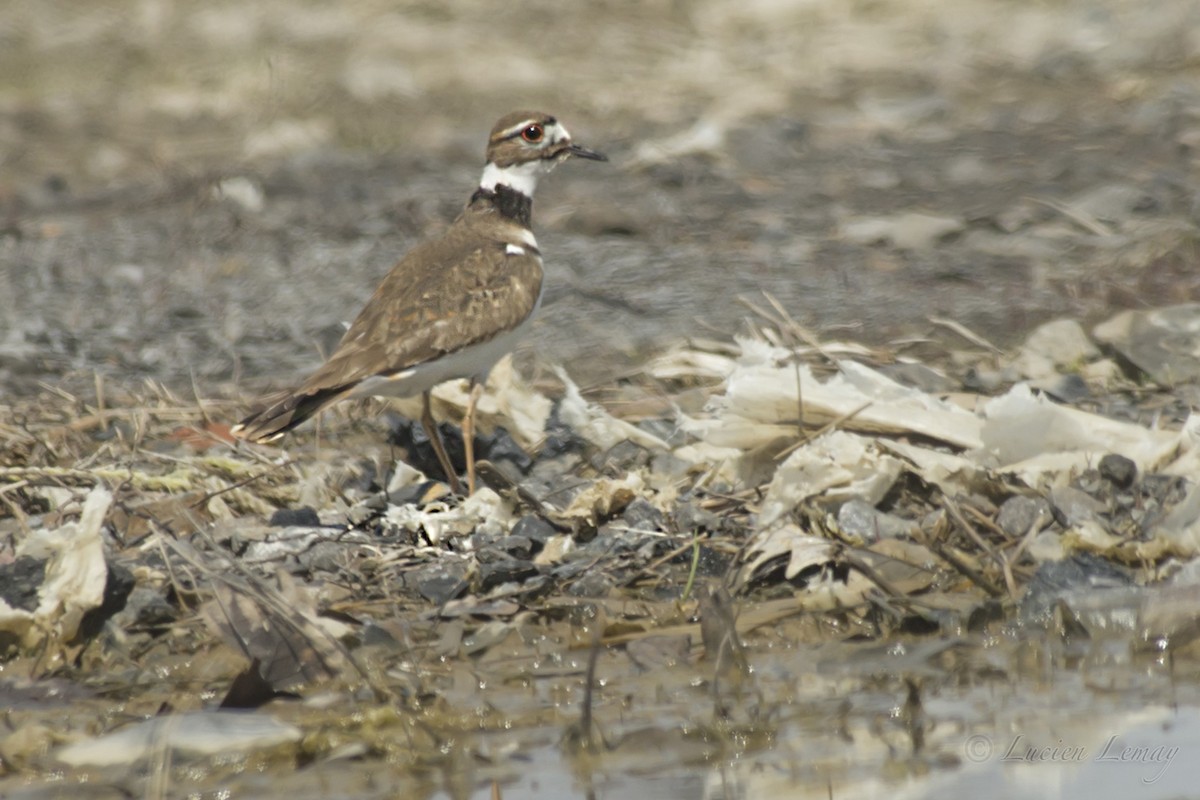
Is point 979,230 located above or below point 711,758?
below

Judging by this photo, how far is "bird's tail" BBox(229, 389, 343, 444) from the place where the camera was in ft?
19.9

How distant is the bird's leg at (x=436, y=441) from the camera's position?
6.16 metres

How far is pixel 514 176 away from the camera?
25.1ft

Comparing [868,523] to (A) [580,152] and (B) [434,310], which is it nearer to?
(B) [434,310]

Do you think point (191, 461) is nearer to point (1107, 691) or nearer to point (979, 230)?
point (1107, 691)

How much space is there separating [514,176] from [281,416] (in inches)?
79.3

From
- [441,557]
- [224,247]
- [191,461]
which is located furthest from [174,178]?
[441,557]

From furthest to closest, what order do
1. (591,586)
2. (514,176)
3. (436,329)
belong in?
(514,176)
(436,329)
(591,586)

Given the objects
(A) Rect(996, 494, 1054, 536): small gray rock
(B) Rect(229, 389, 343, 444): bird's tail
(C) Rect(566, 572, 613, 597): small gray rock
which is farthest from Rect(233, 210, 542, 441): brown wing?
(A) Rect(996, 494, 1054, 536): small gray rock

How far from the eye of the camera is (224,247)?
1092 centimetres

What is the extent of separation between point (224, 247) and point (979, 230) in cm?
456

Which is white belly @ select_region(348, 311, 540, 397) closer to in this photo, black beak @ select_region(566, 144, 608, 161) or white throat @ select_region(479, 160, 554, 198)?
white throat @ select_region(479, 160, 554, 198)

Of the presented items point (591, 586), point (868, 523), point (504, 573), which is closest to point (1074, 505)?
point (868, 523)

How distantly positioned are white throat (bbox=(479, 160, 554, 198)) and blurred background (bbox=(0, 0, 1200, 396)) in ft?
2.97
